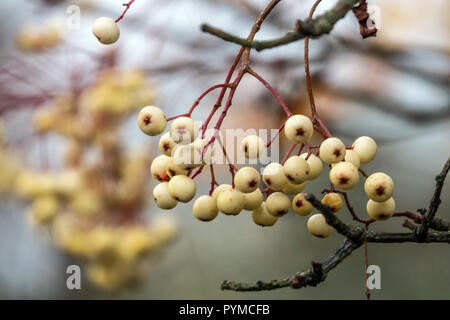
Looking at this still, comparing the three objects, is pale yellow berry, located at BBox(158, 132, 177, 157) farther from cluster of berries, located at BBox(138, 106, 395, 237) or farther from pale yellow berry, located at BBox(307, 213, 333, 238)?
pale yellow berry, located at BBox(307, 213, 333, 238)

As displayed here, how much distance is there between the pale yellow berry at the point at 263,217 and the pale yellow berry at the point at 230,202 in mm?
33

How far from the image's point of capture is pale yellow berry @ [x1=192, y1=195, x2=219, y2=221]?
47cm

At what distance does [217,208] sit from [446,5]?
148cm

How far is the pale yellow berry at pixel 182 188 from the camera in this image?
1.48 ft

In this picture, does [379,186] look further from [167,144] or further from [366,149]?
[167,144]

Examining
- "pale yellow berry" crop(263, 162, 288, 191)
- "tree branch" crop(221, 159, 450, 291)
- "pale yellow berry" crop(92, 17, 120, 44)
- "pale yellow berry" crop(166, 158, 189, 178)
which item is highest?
"pale yellow berry" crop(92, 17, 120, 44)

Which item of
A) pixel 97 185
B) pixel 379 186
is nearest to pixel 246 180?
pixel 379 186

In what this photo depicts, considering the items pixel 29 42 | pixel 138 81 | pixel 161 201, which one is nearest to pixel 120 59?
pixel 138 81

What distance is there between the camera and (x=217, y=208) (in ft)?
1.58

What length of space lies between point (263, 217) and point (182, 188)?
90mm

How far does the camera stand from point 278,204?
1.52 ft

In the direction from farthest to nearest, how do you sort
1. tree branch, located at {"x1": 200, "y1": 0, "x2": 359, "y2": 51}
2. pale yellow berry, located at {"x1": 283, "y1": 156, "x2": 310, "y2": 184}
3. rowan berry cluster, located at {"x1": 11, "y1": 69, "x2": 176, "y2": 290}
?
rowan berry cluster, located at {"x1": 11, "y1": 69, "x2": 176, "y2": 290}, pale yellow berry, located at {"x1": 283, "y1": 156, "x2": 310, "y2": 184}, tree branch, located at {"x1": 200, "y1": 0, "x2": 359, "y2": 51}

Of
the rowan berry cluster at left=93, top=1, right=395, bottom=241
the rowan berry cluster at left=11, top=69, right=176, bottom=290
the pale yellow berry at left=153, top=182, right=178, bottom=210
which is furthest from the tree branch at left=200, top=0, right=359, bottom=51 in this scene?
the rowan berry cluster at left=11, top=69, right=176, bottom=290

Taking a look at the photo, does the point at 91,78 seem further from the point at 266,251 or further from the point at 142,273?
the point at 266,251
